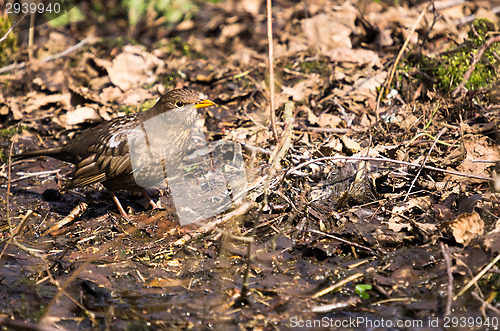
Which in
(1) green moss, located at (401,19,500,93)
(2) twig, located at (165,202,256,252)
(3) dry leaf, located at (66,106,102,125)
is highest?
(1) green moss, located at (401,19,500,93)

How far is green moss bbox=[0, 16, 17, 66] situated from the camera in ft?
25.2

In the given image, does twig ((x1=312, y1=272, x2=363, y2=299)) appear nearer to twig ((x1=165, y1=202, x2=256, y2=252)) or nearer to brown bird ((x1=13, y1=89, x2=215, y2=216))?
twig ((x1=165, y1=202, x2=256, y2=252))

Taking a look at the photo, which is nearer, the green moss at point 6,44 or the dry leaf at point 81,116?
the dry leaf at point 81,116

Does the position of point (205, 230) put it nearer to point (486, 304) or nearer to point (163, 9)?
point (486, 304)

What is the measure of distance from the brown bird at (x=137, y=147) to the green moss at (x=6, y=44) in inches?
130

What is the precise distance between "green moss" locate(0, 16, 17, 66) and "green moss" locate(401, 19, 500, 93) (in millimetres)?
5881

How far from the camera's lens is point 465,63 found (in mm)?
6043

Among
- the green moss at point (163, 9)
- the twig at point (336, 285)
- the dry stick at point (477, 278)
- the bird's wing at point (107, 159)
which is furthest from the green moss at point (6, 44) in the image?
the dry stick at point (477, 278)

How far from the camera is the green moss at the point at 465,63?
588 cm

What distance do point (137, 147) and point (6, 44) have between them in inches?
169

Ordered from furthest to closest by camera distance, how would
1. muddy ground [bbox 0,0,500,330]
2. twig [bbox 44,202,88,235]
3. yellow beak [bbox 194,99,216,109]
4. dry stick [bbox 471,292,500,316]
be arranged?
yellow beak [bbox 194,99,216,109] < twig [bbox 44,202,88,235] < muddy ground [bbox 0,0,500,330] < dry stick [bbox 471,292,500,316]

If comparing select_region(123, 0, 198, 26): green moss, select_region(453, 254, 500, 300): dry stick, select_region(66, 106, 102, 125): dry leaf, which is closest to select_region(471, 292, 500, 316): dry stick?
select_region(453, 254, 500, 300): dry stick

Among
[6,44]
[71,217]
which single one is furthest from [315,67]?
[6,44]

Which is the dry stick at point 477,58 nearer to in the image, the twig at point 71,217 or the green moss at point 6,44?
the twig at point 71,217
